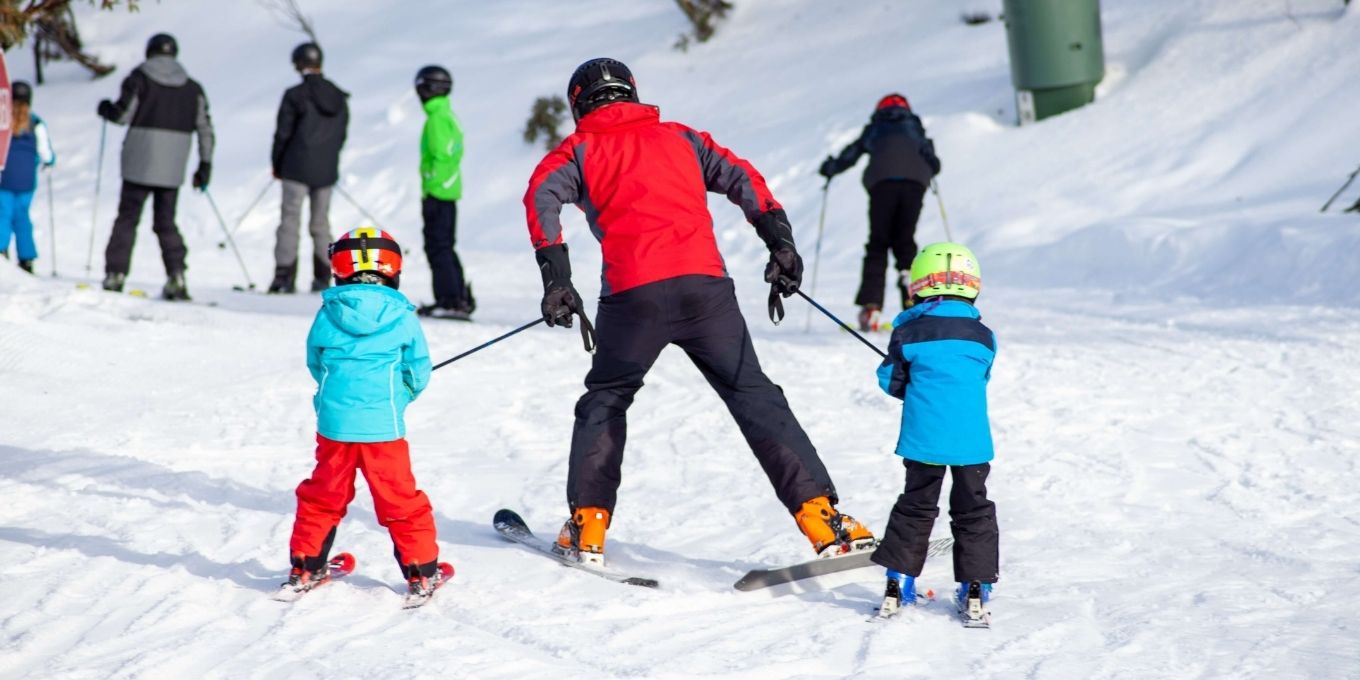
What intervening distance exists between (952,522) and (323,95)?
742cm

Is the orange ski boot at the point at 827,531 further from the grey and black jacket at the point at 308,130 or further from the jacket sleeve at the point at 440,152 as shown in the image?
the grey and black jacket at the point at 308,130

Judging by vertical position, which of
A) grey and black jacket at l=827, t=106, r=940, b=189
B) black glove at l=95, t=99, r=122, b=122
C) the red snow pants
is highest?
black glove at l=95, t=99, r=122, b=122

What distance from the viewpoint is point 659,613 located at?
4.29 metres

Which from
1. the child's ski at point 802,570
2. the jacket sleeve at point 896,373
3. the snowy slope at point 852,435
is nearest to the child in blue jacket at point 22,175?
the snowy slope at point 852,435

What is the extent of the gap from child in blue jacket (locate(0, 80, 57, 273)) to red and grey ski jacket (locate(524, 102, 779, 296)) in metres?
8.42

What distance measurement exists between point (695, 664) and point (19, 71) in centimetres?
2675

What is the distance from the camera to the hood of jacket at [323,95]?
1041 cm

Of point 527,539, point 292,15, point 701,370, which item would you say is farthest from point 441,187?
point 292,15

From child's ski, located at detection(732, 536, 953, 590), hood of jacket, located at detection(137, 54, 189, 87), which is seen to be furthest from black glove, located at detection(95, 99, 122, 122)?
child's ski, located at detection(732, 536, 953, 590)

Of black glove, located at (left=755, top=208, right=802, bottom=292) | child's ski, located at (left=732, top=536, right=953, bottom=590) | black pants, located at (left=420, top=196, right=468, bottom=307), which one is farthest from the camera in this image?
black pants, located at (left=420, top=196, right=468, bottom=307)

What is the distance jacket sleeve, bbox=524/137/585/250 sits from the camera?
14.9ft

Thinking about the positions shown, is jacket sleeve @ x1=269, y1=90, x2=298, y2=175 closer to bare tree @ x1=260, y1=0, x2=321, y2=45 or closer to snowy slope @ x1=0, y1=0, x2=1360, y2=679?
snowy slope @ x1=0, y1=0, x2=1360, y2=679

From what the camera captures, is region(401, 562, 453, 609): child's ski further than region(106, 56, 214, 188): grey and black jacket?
No

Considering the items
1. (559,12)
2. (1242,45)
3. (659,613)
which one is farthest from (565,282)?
(559,12)
